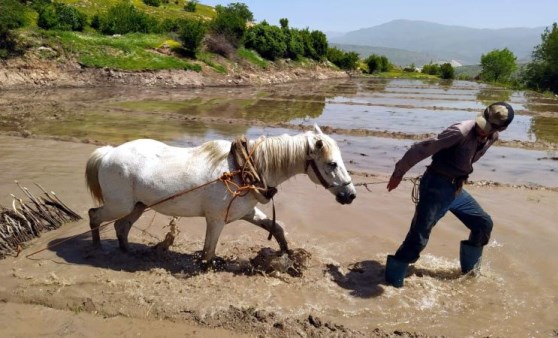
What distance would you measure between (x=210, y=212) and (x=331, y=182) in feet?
4.20

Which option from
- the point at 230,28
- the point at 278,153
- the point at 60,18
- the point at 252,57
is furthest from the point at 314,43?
the point at 278,153

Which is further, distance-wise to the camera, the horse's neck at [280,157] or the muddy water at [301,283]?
the horse's neck at [280,157]

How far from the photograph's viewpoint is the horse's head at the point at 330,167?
4723mm

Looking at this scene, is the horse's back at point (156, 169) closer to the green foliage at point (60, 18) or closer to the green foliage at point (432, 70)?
the green foliage at point (60, 18)

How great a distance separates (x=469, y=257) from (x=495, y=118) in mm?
1717

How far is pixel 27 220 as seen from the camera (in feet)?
19.4

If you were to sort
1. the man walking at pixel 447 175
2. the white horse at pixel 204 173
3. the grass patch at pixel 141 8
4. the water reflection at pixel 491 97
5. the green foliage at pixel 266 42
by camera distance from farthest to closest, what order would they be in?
the grass patch at pixel 141 8
the green foliage at pixel 266 42
the water reflection at pixel 491 97
the white horse at pixel 204 173
the man walking at pixel 447 175

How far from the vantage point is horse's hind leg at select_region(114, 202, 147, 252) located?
5.51 m

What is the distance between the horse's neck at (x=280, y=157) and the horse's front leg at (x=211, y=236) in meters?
0.68

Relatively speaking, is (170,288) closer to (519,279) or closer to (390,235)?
(390,235)

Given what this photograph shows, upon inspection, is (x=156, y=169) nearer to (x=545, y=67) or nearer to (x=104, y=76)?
(x=104, y=76)

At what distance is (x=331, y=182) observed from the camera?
15.7 ft

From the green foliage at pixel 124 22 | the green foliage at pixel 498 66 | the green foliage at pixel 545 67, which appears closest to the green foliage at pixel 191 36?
the green foliage at pixel 124 22

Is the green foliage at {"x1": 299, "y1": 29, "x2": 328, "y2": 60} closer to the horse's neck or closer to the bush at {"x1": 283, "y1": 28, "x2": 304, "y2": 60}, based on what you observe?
the bush at {"x1": 283, "y1": 28, "x2": 304, "y2": 60}
